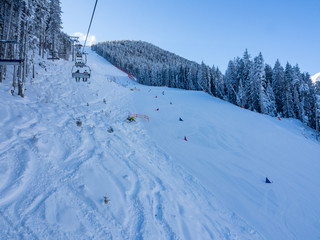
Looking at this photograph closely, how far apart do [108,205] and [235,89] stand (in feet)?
163

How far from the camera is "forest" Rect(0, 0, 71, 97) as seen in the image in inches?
504

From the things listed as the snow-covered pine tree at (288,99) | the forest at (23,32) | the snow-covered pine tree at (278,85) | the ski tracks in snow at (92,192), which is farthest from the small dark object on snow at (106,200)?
the snow-covered pine tree at (278,85)

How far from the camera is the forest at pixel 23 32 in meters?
12.8

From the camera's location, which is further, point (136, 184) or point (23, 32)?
point (23, 32)

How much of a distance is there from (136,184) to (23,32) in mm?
22201

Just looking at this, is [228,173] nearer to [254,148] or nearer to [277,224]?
[277,224]

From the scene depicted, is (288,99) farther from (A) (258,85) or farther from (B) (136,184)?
(B) (136,184)

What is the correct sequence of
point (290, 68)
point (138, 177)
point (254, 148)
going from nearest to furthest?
point (138, 177), point (254, 148), point (290, 68)

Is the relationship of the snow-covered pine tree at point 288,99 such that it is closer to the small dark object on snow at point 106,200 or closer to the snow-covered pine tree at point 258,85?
the snow-covered pine tree at point 258,85

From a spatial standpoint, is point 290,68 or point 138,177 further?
point 290,68

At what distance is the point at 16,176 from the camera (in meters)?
4.63

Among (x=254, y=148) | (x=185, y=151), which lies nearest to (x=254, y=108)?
(x=254, y=148)

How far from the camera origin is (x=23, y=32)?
1766 centimetres

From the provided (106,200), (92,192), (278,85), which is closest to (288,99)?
(278,85)
